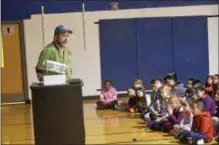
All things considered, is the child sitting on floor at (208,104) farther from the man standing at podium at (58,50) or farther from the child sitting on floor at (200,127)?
the man standing at podium at (58,50)

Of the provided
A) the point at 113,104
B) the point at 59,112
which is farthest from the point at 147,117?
the point at 59,112

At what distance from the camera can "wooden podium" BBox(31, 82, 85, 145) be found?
3479mm

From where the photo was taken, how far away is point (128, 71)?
432 inches

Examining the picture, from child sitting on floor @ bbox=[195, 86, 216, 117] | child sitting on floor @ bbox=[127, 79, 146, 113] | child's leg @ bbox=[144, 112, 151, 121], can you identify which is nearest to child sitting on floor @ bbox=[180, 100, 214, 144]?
child sitting on floor @ bbox=[195, 86, 216, 117]

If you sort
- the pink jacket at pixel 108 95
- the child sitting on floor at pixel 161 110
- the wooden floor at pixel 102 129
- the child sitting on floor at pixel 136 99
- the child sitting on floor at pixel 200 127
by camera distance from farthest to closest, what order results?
the pink jacket at pixel 108 95
the child sitting on floor at pixel 136 99
the child sitting on floor at pixel 161 110
the wooden floor at pixel 102 129
the child sitting on floor at pixel 200 127

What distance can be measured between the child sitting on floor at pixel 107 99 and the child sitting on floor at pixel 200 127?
12.7 feet

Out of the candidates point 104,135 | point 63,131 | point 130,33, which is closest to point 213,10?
point 130,33

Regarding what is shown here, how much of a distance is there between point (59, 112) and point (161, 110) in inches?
150

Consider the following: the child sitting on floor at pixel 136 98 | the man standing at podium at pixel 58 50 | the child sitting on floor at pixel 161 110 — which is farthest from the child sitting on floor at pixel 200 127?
the child sitting on floor at pixel 136 98

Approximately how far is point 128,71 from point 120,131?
13.8 feet

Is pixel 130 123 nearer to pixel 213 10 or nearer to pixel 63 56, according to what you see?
pixel 63 56

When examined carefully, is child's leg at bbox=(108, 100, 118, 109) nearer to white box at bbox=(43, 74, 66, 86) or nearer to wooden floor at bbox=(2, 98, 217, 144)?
wooden floor at bbox=(2, 98, 217, 144)

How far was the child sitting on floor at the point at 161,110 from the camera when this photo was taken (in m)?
6.89

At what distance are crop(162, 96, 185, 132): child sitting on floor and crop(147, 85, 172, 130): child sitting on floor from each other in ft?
0.43
